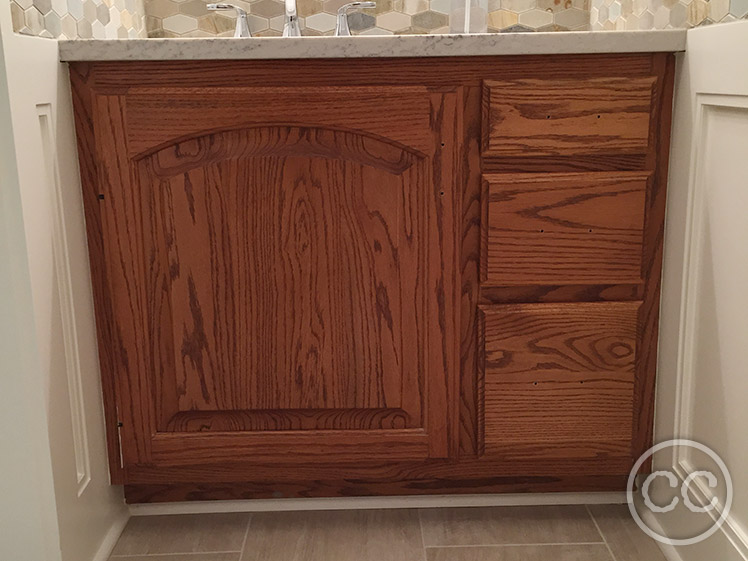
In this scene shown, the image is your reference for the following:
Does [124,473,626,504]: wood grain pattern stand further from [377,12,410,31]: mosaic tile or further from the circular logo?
[377,12,410,31]: mosaic tile

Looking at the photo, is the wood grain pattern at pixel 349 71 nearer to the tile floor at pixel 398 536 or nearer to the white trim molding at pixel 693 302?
the white trim molding at pixel 693 302

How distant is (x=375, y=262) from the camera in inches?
51.8

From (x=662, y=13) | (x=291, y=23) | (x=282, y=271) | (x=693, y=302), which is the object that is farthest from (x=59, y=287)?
(x=662, y=13)

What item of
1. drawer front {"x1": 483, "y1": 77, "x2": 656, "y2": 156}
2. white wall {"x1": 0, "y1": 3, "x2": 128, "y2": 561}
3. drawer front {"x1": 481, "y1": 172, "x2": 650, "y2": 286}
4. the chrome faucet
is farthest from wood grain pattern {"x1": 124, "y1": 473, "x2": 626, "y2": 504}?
the chrome faucet

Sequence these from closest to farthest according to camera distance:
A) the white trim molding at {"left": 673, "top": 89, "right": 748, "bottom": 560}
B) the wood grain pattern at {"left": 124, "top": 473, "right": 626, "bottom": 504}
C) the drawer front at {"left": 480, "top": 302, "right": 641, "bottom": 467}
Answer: the white trim molding at {"left": 673, "top": 89, "right": 748, "bottom": 560} → the drawer front at {"left": 480, "top": 302, "right": 641, "bottom": 467} → the wood grain pattern at {"left": 124, "top": 473, "right": 626, "bottom": 504}

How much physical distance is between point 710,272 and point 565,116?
324 millimetres

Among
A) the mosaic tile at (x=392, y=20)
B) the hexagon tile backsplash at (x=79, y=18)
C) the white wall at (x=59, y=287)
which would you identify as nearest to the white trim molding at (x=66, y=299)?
the white wall at (x=59, y=287)

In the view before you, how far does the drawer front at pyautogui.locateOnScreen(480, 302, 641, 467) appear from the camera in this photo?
1.33 m

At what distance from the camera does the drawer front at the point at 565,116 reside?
4.12 ft

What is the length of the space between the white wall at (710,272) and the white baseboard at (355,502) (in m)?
0.17

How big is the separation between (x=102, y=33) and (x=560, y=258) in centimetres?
95

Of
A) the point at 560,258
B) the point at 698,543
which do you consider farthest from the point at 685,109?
the point at 698,543

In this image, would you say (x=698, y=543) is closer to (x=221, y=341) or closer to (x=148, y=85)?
(x=221, y=341)

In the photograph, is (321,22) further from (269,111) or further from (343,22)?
(269,111)
